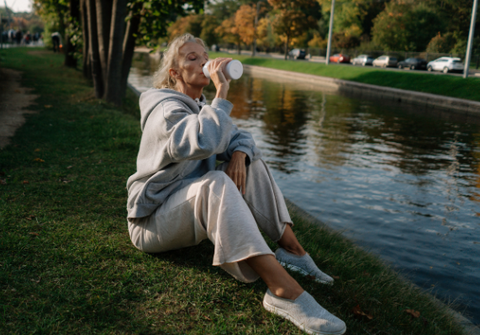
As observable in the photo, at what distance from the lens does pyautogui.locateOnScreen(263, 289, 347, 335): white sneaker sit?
7.70 ft

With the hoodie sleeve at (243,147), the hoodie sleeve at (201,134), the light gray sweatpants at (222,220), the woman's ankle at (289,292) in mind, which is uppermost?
the hoodie sleeve at (201,134)

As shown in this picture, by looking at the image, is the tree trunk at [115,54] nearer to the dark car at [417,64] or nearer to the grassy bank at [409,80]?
the grassy bank at [409,80]

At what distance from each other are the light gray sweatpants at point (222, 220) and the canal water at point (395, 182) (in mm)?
2011

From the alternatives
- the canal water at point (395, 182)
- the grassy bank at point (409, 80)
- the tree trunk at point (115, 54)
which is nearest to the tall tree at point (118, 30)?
the tree trunk at point (115, 54)

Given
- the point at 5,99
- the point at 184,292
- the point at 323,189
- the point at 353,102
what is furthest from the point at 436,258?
the point at 353,102

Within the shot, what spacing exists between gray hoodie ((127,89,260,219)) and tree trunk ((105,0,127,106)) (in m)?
7.90

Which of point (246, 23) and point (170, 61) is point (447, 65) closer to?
point (246, 23)

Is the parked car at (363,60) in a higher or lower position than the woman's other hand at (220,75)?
higher

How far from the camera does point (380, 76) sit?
25.1m

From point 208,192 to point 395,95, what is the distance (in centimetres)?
2020

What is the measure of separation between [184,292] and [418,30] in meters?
51.8

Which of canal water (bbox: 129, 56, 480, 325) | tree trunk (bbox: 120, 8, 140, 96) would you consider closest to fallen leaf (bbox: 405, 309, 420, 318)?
canal water (bbox: 129, 56, 480, 325)

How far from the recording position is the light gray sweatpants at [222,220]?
238cm

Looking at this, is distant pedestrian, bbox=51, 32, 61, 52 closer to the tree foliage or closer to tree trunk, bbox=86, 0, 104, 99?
tree trunk, bbox=86, 0, 104, 99
